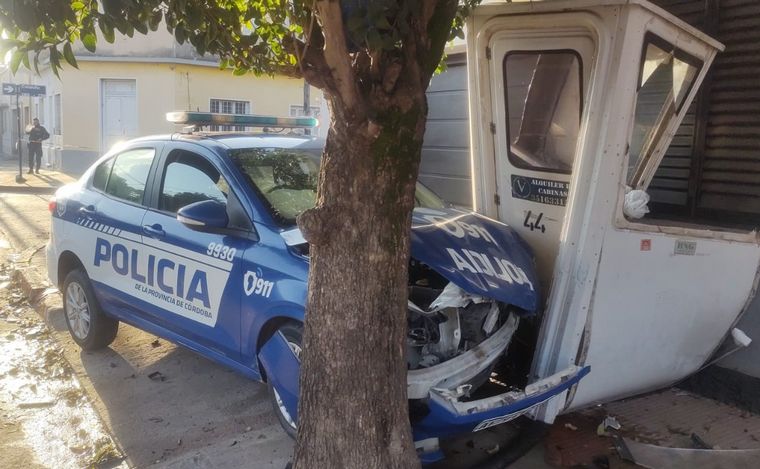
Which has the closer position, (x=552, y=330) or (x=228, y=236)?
(x=552, y=330)

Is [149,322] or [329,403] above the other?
[329,403]

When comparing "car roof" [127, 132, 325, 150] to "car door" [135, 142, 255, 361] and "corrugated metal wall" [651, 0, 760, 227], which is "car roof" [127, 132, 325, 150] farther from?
"corrugated metal wall" [651, 0, 760, 227]

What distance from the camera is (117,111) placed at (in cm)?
2170

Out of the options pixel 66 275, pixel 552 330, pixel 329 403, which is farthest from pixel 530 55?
pixel 66 275

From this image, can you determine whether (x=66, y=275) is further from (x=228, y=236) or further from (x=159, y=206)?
(x=228, y=236)

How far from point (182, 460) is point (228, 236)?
1.31m

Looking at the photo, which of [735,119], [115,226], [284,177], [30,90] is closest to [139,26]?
[284,177]

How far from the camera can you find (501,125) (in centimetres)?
A: 430

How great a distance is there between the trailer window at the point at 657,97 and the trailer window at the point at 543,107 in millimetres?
349

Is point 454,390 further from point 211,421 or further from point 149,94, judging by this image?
point 149,94

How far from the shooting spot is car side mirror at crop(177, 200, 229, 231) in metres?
3.97

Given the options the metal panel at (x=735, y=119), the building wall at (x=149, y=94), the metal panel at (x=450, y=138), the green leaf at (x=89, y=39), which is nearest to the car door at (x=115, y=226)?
the green leaf at (x=89, y=39)

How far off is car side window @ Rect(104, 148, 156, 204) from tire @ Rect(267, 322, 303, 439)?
75.3 inches

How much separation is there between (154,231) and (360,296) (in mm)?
2357
